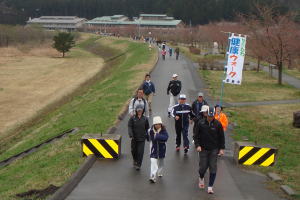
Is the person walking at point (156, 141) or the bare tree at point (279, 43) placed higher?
the bare tree at point (279, 43)

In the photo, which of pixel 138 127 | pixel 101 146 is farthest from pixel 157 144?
pixel 101 146

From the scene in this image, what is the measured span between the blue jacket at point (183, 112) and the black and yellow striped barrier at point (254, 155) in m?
1.59

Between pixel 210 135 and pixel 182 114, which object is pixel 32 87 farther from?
pixel 210 135

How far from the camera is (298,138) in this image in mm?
14562

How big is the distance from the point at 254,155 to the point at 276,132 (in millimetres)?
5300

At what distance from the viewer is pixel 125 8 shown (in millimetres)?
180625

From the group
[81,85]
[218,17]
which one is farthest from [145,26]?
[81,85]

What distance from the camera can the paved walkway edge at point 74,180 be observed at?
305 inches

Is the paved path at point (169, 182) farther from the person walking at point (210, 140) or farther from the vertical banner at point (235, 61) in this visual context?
the vertical banner at point (235, 61)

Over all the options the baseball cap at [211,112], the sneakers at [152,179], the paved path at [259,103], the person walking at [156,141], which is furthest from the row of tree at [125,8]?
the baseball cap at [211,112]

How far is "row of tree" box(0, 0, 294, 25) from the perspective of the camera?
437 feet

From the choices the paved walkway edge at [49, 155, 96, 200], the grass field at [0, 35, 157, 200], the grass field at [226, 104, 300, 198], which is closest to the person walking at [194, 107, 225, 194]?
the grass field at [226, 104, 300, 198]

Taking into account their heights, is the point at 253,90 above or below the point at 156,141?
below

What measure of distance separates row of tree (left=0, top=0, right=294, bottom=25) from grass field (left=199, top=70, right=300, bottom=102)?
339 ft
